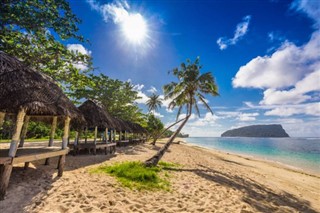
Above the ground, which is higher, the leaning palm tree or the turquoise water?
the leaning palm tree

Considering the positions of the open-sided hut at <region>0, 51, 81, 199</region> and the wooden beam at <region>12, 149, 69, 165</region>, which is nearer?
the open-sided hut at <region>0, 51, 81, 199</region>

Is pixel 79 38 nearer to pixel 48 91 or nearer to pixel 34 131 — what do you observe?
pixel 48 91

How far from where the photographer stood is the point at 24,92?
4.52 m

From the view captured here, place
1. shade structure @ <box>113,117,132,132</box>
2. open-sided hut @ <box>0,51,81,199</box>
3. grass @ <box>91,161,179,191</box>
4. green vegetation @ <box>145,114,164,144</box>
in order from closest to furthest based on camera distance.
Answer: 1. open-sided hut @ <box>0,51,81,199</box>
2. grass @ <box>91,161,179,191</box>
3. shade structure @ <box>113,117,132,132</box>
4. green vegetation @ <box>145,114,164,144</box>

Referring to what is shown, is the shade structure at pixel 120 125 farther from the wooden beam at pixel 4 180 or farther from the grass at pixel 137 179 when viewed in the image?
the wooden beam at pixel 4 180

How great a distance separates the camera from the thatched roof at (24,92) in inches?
168

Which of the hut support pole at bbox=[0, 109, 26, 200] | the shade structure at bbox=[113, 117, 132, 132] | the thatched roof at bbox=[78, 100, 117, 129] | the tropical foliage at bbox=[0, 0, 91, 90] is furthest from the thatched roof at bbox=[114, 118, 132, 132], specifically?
the hut support pole at bbox=[0, 109, 26, 200]

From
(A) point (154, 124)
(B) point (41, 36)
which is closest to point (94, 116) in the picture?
(B) point (41, 36)

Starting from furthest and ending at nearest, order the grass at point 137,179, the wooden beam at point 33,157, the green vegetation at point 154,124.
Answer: the green vegetation at point 154,124 → the grass at point 137,179 → the wooden beam at point 33,157

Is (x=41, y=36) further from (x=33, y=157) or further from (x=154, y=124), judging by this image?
(x=154, y=124)

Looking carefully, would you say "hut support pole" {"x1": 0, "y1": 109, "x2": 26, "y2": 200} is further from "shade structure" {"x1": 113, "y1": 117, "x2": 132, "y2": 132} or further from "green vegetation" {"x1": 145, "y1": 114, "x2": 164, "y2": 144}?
"green vegetation" {"x1": 145, "y1": 114, "x2": 164, "y2": 144}

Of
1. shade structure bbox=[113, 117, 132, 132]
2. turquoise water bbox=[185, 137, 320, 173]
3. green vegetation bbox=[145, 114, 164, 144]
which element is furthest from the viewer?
green vegetation bbox=[145, 114, 164, 144]

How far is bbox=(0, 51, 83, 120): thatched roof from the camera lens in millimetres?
4270

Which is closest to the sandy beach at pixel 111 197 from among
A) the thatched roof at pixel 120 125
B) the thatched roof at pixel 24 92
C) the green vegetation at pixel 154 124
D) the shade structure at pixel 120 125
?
the thatched roof at pixel 24 92
